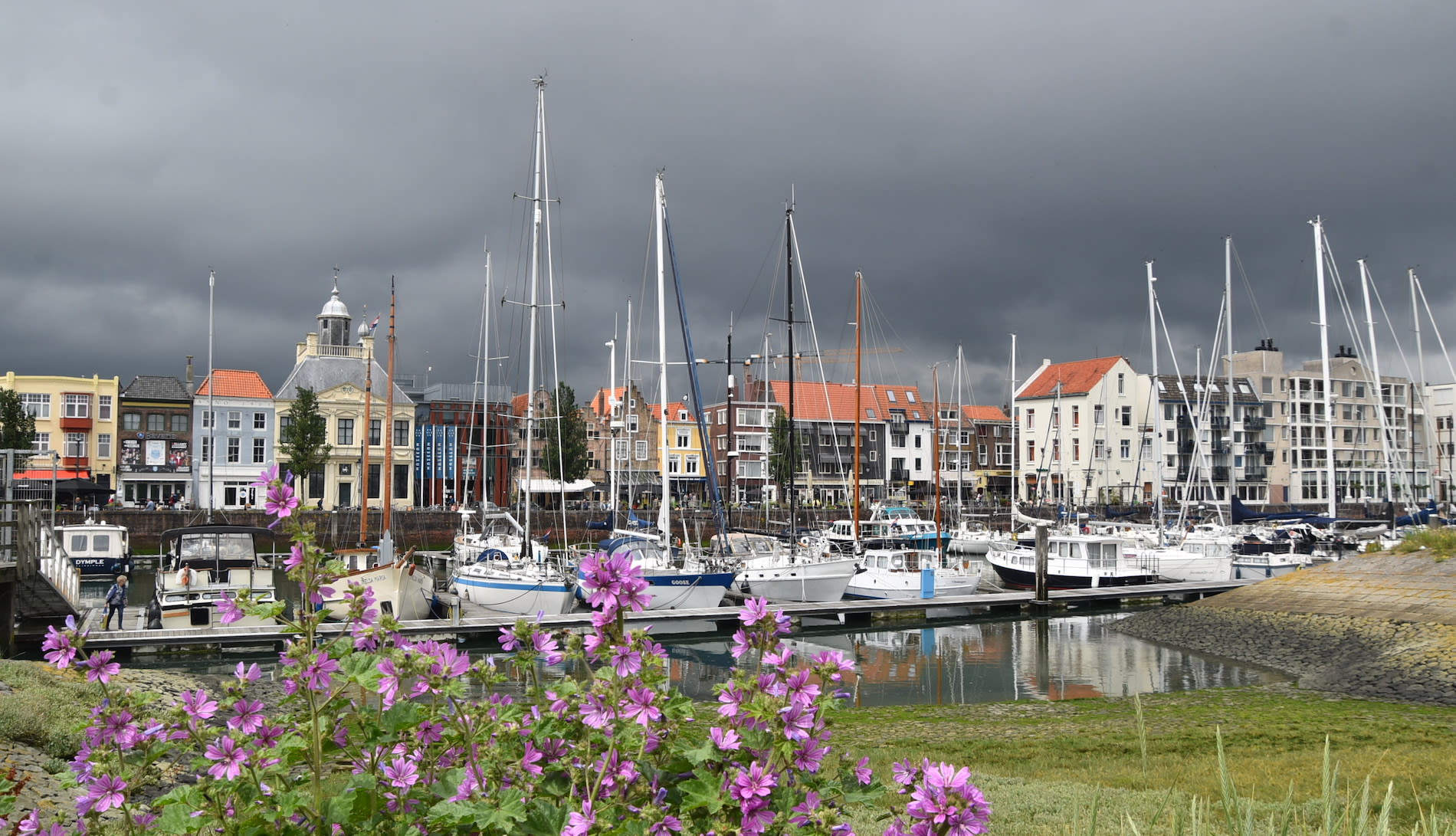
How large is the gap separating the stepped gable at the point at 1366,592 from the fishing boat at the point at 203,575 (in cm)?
3193

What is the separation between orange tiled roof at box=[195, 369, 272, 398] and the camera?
86.6m

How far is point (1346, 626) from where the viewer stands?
31.2m

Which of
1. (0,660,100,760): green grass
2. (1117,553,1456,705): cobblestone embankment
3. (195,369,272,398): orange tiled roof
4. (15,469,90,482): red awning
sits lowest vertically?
(1117,553,1456,705): cobblestone embankment

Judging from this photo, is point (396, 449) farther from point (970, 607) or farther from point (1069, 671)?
point (1069, 671)

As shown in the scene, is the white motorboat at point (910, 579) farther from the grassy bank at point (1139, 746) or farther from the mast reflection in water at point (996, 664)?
the grassy bank at point (1139, 746)

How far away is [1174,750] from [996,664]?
558 inches

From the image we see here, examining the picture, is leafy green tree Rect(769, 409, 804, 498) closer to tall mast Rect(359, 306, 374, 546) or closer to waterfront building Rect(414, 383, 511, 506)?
waterfront building Rect(414, 383, 511, 506)

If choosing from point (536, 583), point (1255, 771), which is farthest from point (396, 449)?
point (1255, 771)

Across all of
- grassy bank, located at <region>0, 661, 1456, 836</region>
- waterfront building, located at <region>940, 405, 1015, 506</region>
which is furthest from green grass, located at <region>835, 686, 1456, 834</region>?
waterfront building, located at <region>940, 405, 1015, 506</region>

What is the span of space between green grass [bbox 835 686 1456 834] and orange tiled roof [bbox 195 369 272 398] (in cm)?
7875

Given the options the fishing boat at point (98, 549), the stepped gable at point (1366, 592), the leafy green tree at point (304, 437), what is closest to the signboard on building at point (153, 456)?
the leafy green tree at point (304, 437)

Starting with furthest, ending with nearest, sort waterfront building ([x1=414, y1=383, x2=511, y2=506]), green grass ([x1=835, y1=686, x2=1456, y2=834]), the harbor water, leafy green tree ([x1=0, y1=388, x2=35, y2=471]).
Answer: waterfront building ([x1=414, y1=383, x2=511, y2=506])
leafy green tree ([x1=0, y1=388, x2=35, y2=471])
the harbor water
green grass ([x1=835, y1=686, x2=1456, y2=834])

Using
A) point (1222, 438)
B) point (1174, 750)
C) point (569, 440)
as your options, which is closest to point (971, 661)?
point (1174, 750)

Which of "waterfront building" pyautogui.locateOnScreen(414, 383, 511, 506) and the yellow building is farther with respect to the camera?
"waterfront building" pyautogui.locateOnScreen(414, 383, 511, 506)
